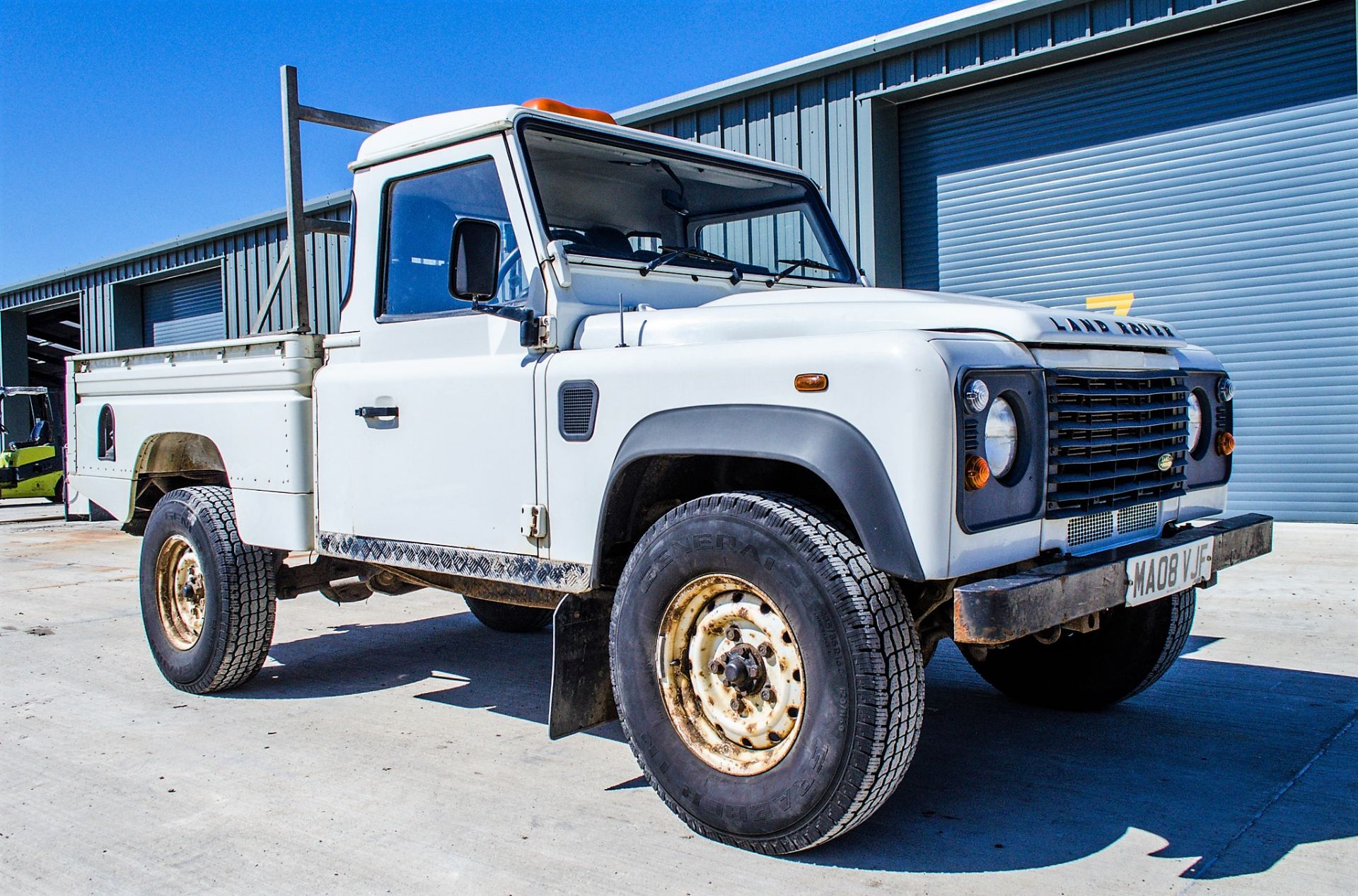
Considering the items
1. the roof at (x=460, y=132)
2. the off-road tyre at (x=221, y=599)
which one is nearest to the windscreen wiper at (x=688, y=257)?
the roof at (x=460, y=132)

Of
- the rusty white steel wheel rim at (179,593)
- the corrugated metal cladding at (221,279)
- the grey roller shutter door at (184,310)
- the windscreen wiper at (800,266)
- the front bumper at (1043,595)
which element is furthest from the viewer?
the grey roller shutter door at (184,310)

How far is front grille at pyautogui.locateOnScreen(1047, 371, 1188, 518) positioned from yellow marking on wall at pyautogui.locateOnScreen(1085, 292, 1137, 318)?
758cm

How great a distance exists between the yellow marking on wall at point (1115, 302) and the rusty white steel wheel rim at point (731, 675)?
8641 millimetres

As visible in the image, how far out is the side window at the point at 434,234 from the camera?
4.02 meters

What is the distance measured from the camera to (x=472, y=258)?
12.4 ft

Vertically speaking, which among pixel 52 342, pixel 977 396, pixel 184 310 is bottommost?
pixel 977 396

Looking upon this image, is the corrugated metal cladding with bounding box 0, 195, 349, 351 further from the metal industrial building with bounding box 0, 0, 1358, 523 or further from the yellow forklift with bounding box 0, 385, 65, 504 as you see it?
the metal industrial building with bounding box 0, 0, 1358, 523

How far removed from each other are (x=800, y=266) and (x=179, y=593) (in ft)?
10.5

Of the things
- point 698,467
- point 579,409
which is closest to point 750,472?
point 698,467

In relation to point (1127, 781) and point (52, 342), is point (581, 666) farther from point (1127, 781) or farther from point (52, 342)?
point (52, 342)

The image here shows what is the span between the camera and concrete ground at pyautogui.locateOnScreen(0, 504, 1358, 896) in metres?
3.00

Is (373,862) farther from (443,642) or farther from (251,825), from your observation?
(443,642)

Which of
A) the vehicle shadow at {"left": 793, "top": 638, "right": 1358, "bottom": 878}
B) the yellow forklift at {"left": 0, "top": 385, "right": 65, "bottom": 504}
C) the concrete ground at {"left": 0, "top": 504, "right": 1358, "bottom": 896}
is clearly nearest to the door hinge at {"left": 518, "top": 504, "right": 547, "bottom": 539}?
the concrete ground at {"left": 0, "top": 504, "right": 1358, "bottom": 896}

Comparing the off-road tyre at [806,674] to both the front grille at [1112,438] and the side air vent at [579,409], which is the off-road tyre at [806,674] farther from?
the front grille at [1112,438]
